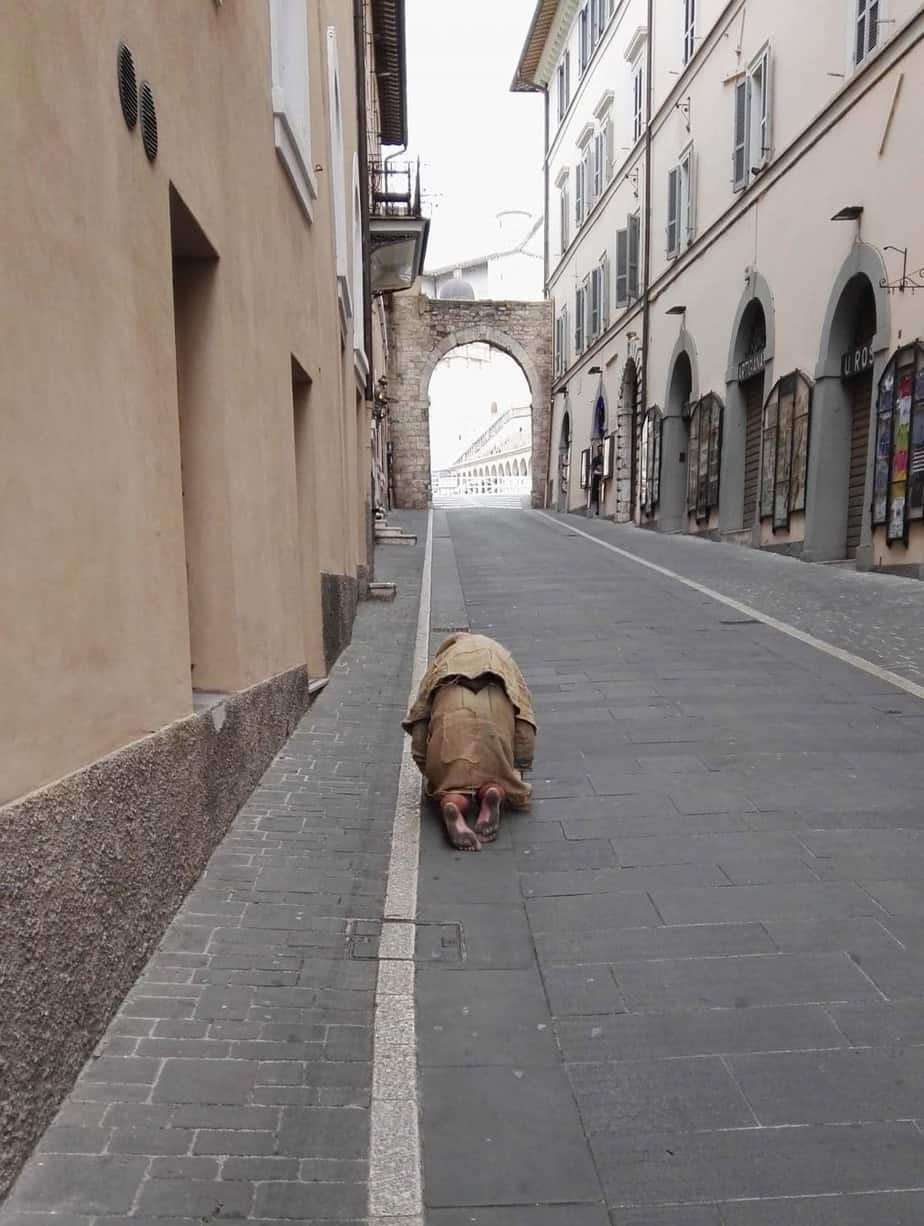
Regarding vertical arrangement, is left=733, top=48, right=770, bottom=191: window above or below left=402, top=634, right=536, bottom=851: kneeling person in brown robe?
above

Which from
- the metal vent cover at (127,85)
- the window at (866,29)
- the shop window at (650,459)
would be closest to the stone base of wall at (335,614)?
the metal vent cover at (127,85)

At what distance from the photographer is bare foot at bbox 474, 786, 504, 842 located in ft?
14.5

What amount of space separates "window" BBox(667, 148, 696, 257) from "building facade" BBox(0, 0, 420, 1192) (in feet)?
50.9

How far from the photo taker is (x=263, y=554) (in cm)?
554

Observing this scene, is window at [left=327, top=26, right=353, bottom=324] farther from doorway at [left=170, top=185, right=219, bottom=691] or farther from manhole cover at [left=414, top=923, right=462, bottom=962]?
manhole cover at [left=414, top=923, right=462, bottom=962]

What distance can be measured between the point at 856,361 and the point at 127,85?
1231 cm

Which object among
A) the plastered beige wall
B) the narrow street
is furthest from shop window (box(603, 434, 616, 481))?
the plastered beige wall

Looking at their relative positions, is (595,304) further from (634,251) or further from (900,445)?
(900,445)

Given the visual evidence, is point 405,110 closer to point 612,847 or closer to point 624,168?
point 624,168

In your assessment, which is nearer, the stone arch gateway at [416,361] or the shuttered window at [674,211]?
the shuttered window at [674,211]

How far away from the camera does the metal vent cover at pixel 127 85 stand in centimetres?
332

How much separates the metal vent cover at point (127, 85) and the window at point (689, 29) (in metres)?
20.0

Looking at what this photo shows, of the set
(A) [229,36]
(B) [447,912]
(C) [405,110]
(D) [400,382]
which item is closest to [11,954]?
(B) [447,912]

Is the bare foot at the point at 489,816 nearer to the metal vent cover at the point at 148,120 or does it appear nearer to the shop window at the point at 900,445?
the metal vent cover at the point at 148,120
